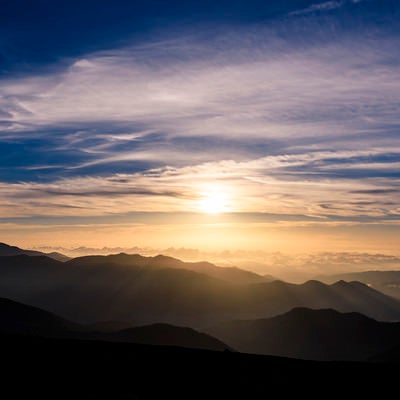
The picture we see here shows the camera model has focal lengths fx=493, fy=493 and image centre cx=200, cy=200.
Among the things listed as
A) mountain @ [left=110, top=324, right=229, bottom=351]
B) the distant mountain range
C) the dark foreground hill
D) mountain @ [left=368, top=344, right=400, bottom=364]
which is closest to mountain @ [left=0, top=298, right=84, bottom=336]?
the distant mountain range

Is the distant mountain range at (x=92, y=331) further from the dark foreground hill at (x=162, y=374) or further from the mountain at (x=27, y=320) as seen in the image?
the dark foreground hill at (x=162, y=374)

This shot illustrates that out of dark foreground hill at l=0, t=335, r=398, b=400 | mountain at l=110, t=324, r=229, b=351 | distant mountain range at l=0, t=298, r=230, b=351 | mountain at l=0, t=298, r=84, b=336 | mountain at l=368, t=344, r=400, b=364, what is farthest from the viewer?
mountain at l=0, t=298, r=84, b=336

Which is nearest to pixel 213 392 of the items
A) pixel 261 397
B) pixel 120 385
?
pixel 261 397

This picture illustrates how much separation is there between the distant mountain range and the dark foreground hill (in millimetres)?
72492

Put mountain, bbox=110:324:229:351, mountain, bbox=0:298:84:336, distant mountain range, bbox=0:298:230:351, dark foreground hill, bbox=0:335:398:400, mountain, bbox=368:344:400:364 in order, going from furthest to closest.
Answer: mountain, bbox=0:298:84:336 → mountain, bbox=110:324:229:351 → distant mountain range, bbox=0:298:230:351 → mountain, bbox=368:344:400:364 → dark foreground hill, bbox=0:335:398:400

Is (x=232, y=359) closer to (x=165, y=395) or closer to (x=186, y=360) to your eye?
(x=186, y=360)

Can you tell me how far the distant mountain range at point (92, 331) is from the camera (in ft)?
422

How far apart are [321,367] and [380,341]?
6042 inches

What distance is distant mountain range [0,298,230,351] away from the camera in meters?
129

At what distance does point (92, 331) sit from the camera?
142 metres

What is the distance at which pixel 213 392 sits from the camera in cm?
3903

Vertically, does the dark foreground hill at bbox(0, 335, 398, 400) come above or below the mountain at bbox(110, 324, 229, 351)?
above

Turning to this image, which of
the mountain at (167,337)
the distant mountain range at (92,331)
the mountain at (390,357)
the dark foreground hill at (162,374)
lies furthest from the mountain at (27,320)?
the dark foreground hill at (162,374)

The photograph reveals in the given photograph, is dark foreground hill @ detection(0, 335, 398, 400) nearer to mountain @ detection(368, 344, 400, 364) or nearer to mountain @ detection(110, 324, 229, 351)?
mountain @ detection(368, 344, 400, 364)
